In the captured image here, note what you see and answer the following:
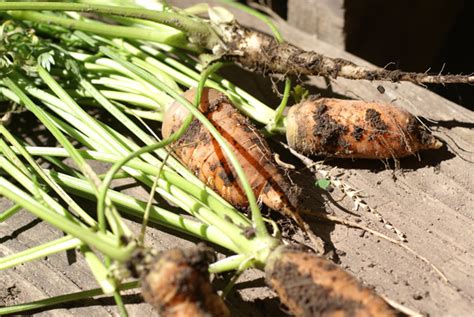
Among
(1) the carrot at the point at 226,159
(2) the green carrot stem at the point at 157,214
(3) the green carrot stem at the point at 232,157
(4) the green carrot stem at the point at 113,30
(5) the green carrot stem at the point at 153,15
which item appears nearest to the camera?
(3) the green carrot stem at the point at 232,157

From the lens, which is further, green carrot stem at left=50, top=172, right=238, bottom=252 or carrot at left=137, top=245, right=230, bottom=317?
green carrot stem at left=50, top=172, right=238, bottom=252

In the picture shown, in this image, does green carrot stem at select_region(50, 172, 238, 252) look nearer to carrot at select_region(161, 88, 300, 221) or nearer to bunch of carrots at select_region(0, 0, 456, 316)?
A: bunch of carrots at select_region(0, 0, 456, 316)

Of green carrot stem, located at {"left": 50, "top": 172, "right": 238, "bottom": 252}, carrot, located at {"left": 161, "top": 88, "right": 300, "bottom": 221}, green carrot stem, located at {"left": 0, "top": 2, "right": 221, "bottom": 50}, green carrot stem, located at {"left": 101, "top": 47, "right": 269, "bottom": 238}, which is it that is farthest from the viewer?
green carrot stem, located at {"left": 0, "top": 2, "right": 221, "bottom": 50}

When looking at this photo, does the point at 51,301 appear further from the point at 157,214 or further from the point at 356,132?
the point at 356,132

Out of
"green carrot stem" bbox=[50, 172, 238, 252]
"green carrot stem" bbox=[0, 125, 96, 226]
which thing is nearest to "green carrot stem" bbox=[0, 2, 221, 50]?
"green carrot stem" bbox=[0, 125, 96, 226]

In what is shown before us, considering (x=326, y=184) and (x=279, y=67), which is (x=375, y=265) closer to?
(x=326, y=184)

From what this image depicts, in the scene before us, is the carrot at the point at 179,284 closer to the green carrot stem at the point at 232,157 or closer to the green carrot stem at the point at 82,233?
the green carrot stem at the point at 82,233

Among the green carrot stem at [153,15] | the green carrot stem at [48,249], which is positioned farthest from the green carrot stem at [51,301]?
the green carrot stem at [153,15]

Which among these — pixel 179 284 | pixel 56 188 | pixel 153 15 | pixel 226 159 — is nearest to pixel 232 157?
pixel 226 159
